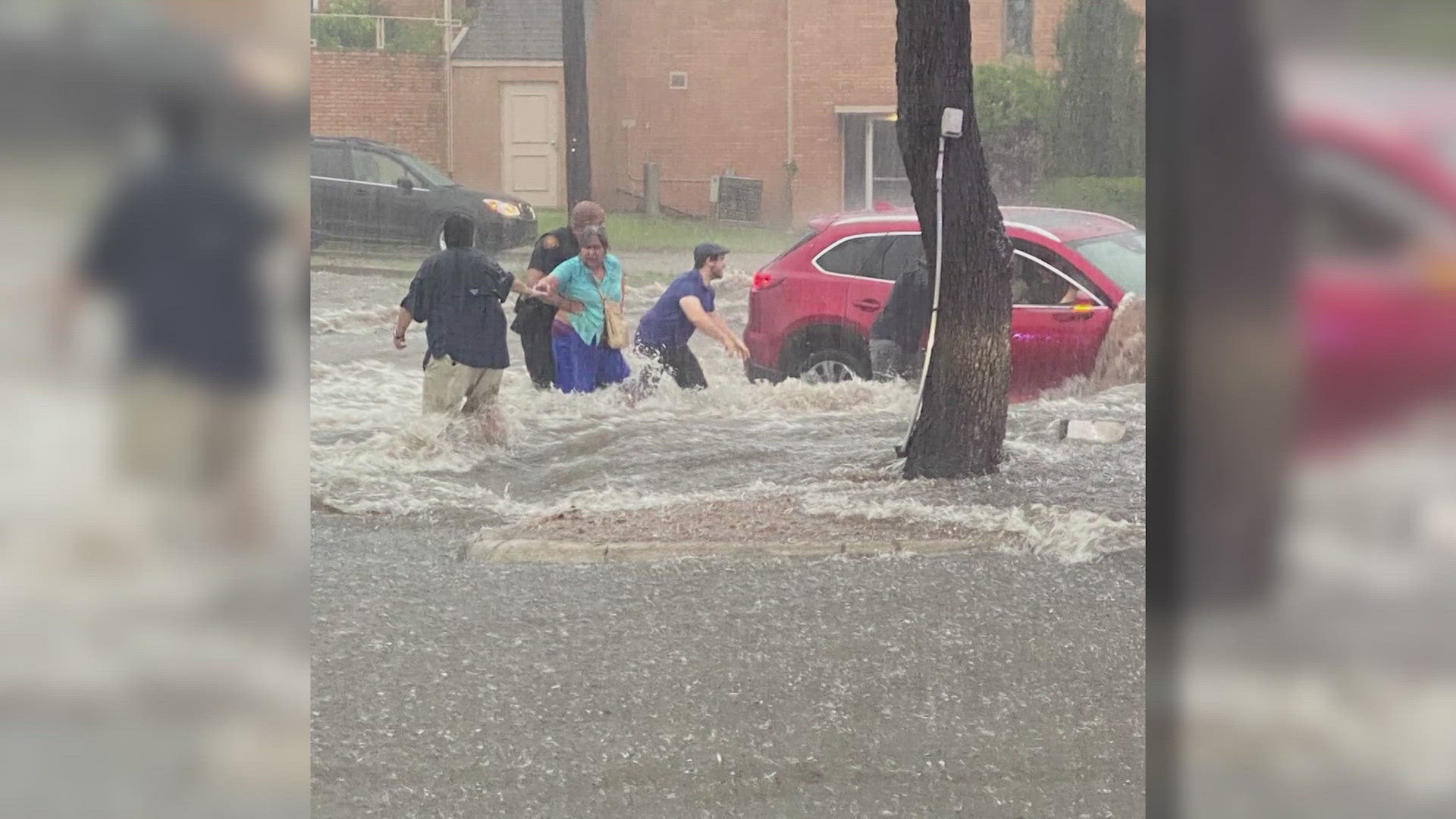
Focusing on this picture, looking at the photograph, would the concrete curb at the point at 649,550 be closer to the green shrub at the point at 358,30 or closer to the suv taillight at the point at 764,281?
the suv taillight at the point at 764,281

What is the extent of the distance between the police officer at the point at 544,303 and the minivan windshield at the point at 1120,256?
1566 mm

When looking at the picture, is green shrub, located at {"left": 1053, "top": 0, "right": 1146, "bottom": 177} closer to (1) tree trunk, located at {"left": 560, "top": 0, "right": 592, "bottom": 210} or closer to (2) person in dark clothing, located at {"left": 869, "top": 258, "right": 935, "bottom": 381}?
(2) person in dark clothing, located at {"left": 869, "top": 258, "right": 935, "bottom": 381}

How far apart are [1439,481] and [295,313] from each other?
203cm

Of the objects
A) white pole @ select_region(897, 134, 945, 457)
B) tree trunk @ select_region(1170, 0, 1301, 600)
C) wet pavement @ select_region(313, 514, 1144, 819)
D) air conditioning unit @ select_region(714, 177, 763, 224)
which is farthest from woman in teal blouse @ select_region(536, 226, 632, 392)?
tree trunk @ select_region(1170, 0, 1301, 600)

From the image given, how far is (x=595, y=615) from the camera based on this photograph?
14.7 feet

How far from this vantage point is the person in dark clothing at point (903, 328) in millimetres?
4930

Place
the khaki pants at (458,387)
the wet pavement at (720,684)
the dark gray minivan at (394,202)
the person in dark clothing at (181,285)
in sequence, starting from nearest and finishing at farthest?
the person in dark clothing at (181,285) < the wet pavement at (720,684) < the dark gray minivan at (394,202) < the khaki pants at (458,387)

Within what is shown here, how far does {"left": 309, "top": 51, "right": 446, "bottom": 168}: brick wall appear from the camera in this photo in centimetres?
444

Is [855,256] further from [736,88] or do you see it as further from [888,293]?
[736,88]

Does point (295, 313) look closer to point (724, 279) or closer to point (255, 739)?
point (255, 739)

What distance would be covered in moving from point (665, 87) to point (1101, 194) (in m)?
1.42

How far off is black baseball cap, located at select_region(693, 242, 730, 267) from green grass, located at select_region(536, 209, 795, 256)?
2cm

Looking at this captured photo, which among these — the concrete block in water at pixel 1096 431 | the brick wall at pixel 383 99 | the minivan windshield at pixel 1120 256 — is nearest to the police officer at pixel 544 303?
the brick wall at pixel 383 99

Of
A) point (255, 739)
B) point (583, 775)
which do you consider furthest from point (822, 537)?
point (255, 739)
